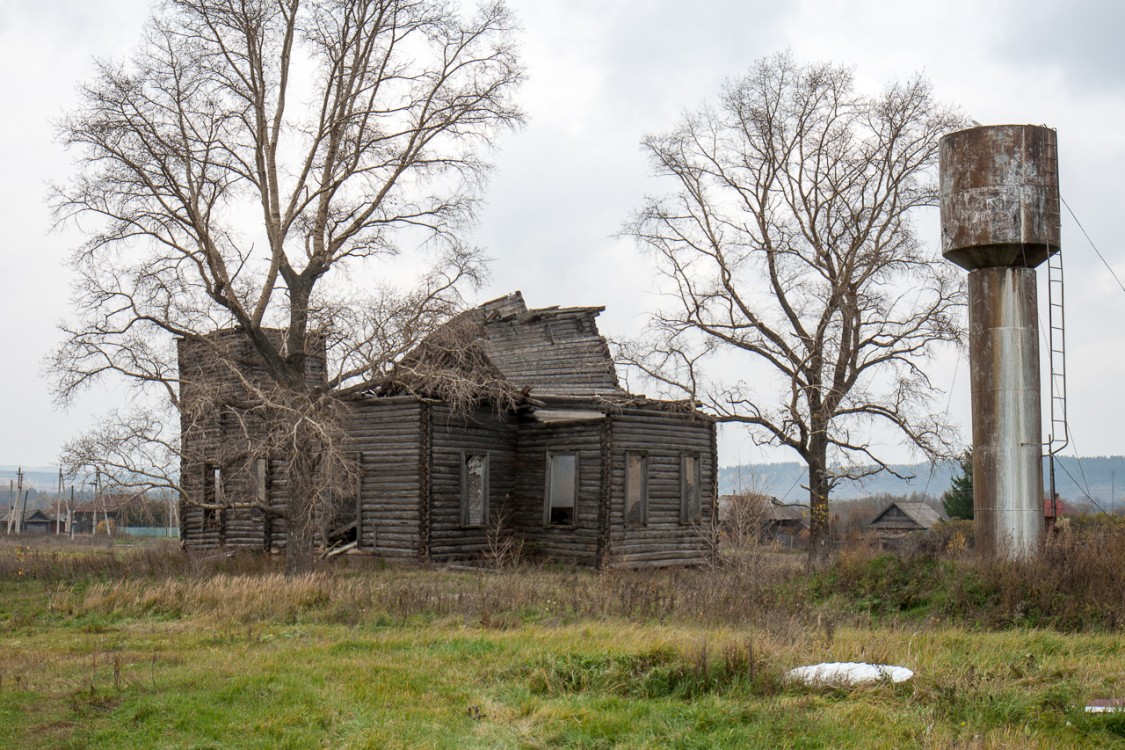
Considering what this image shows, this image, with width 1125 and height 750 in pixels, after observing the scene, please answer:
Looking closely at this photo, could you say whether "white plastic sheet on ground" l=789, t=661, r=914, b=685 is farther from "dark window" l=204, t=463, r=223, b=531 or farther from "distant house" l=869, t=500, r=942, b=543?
"distant house" l=869, t=500, r=942, b=543

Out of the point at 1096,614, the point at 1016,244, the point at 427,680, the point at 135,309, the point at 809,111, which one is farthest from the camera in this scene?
the point at 809,111

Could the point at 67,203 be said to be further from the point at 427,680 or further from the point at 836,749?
the point at 836,749

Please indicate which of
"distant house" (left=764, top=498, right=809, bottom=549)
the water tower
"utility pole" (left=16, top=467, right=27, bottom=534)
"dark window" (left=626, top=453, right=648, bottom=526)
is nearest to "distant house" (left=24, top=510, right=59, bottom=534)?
"utility pole" (left=16, top=467, right=27, bottom=534)

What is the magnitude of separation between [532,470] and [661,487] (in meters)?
3.24

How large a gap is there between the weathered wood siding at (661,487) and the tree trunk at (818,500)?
2.59 meters

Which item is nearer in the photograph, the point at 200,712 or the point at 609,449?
the point at 200,712

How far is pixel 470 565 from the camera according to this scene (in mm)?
24797

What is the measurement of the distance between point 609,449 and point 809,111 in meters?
11.4

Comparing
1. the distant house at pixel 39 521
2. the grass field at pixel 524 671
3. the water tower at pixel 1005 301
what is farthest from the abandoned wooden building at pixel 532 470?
the distant house at pixel 39 521

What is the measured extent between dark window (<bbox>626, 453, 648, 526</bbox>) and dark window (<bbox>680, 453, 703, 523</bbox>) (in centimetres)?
136

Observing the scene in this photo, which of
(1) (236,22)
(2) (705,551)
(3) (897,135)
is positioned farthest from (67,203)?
(3) (897,135)

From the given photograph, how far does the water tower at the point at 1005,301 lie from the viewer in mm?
17281

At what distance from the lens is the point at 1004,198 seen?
1762cm

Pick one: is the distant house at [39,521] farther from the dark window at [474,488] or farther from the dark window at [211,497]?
the dark window at [474,488]
